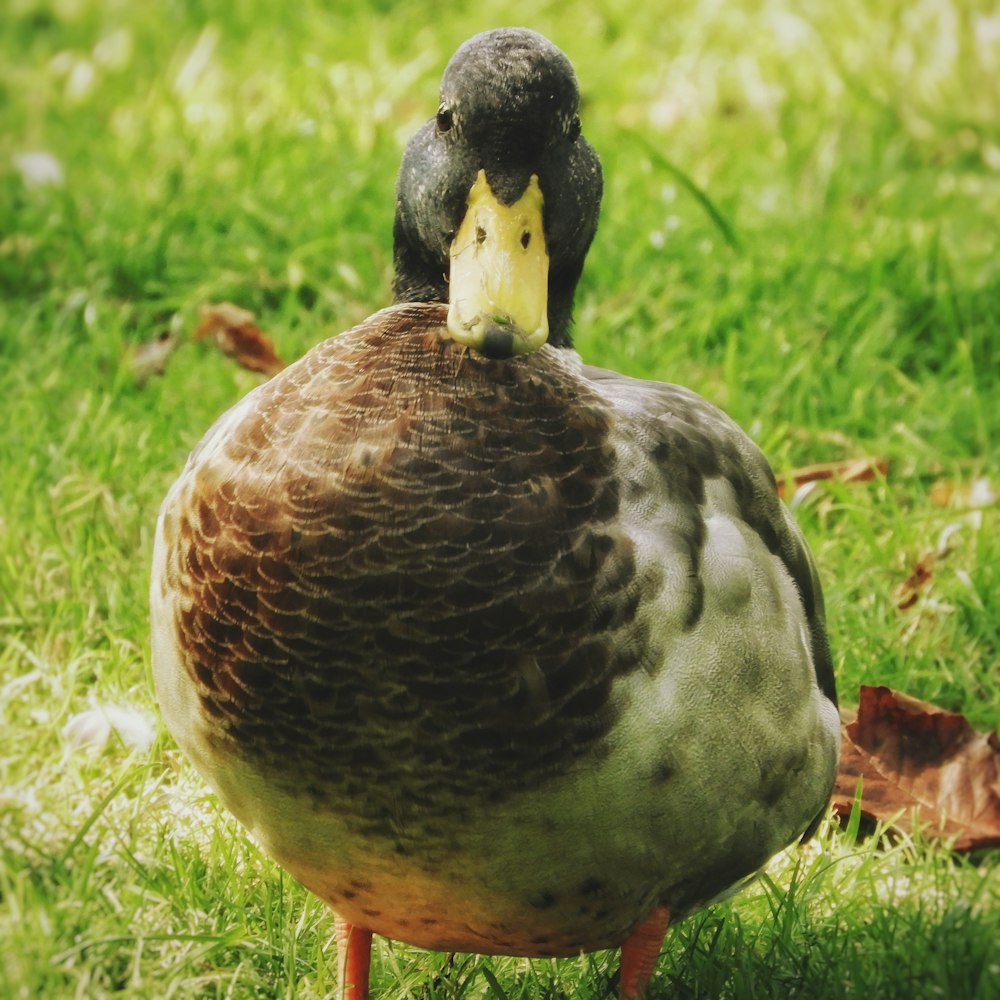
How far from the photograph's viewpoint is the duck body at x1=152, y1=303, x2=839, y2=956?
202 cm

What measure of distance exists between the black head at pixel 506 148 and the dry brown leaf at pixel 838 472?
1443 millimetres

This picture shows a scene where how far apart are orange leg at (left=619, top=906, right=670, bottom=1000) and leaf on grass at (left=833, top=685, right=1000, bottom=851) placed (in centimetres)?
64

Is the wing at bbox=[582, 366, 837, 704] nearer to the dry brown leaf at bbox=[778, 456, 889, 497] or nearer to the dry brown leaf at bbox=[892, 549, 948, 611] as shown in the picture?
the dry brown leaf at bbox=[892, 549, 948, 611]

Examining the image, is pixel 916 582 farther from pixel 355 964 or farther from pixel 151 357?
pixel 151 357

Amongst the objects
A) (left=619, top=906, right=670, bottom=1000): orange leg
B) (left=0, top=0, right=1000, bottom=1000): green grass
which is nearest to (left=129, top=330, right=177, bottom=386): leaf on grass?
(left=0, top=0, right=1000, bottom=1000): green grass

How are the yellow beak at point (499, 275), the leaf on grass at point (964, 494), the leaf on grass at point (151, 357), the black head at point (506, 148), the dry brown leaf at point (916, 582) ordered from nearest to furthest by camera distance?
the yellow beak at point (499, 275), the black head at point (506, 148), the dry brown leaf at point (916, 582), the leaf on grass at point (964, 494), the leaf on grass at point (151, 357)

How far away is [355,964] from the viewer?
96.3 inches

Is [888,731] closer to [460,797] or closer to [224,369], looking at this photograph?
[460,797]

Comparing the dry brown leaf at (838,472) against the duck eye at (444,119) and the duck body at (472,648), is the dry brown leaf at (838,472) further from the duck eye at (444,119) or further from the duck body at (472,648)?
the duck eye at (444,119)

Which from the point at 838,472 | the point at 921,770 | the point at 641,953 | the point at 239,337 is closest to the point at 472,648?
the point at 641,953

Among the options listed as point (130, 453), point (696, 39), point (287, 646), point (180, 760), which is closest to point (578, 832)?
point (287, 646)

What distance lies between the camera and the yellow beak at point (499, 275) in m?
2.00

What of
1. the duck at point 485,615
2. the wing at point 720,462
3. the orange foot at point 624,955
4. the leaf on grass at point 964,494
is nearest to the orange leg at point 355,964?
the orange foot at point 624,955

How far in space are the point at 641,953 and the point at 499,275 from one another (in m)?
1.00
